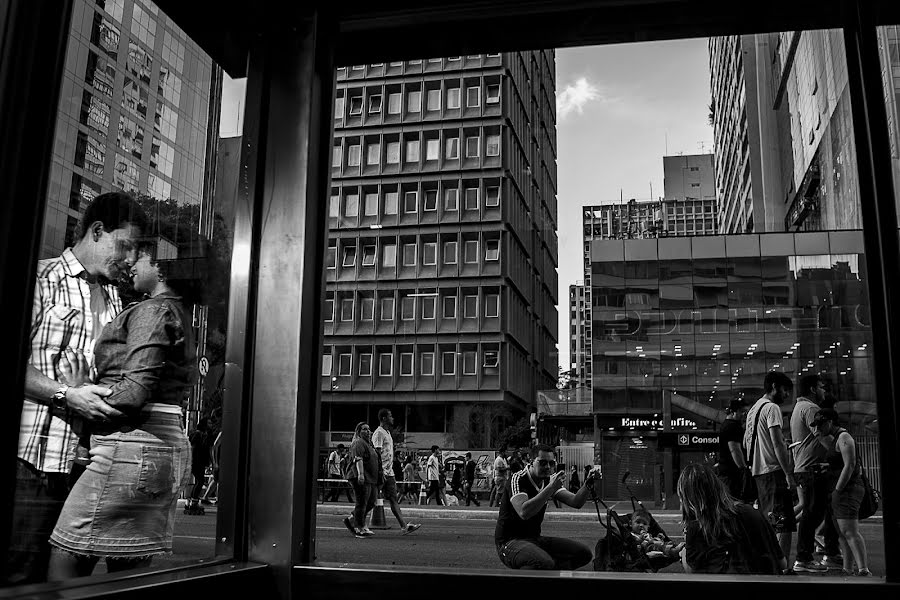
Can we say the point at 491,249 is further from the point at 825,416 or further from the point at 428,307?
the point at 825,416

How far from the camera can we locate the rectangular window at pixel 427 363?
6492 mm

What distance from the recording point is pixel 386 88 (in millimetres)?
3432

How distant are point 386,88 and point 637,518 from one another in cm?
265

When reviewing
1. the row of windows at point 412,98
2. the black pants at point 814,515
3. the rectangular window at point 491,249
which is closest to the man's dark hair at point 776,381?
the black pants at point 814,515

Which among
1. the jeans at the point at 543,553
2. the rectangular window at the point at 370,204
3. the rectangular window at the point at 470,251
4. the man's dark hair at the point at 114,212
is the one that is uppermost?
the rectangular window at the point at 470,251

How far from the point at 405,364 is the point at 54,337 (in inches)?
195

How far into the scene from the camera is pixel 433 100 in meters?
4.84

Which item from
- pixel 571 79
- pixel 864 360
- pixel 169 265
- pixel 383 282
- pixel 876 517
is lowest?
pixel 876 517

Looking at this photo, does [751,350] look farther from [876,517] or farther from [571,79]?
[876,517]

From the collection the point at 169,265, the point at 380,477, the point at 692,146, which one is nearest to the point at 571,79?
the point at 692,146

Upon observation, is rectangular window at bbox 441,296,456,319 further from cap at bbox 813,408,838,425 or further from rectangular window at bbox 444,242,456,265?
cap at bbox 813,408,838,425

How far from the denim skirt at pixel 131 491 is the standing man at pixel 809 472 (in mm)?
3477

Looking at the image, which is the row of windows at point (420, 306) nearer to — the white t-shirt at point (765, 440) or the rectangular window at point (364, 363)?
the rectangular window at point (364, 363)

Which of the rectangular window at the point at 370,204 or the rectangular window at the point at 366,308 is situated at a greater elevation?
the rectangular window at the point at 370,204
